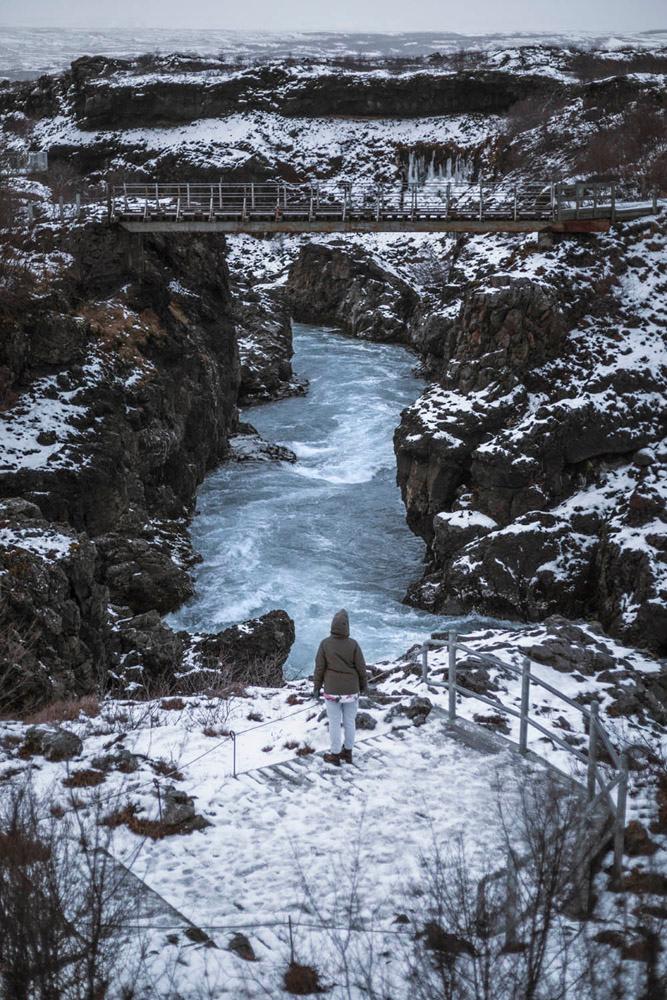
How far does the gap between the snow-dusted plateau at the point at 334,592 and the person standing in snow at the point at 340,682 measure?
42 centimetres

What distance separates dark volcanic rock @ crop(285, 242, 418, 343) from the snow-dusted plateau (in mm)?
308

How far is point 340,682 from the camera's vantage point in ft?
41.7

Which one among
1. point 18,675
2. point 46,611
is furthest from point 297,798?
point 46,611

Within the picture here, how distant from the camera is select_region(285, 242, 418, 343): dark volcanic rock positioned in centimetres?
6869

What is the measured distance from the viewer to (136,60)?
102m

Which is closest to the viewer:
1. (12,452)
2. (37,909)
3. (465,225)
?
(37,909)

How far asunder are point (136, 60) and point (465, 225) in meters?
74.6

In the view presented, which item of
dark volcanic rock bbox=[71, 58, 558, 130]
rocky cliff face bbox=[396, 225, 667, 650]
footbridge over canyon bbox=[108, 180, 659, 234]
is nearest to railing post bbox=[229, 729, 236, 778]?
rocky cliff face bbox=[396, 225, 667, 650]

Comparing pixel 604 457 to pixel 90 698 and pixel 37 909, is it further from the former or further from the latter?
pixel 37 909

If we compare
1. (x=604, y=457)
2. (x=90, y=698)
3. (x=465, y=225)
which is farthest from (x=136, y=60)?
(x=90, y=698)

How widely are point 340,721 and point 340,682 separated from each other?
1.74 ft

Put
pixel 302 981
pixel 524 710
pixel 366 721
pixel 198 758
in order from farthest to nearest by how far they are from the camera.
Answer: pixel 366 721
pixel 198 758
pixel 524 710
pixel 302 981

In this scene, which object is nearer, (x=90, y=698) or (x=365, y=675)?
(x=365, y=675)

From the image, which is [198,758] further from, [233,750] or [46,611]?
[46,611]
